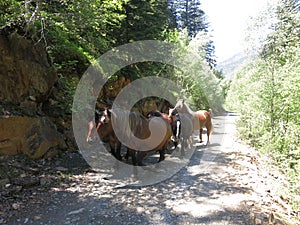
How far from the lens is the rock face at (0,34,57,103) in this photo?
5.72 meters

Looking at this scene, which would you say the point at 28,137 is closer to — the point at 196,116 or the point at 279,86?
the point at 196,116

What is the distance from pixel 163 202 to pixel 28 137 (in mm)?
3552

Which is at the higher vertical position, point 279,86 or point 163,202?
point 279,86

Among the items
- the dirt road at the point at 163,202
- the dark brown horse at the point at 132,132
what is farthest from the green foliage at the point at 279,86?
the dark brown horse at the point at 132,132

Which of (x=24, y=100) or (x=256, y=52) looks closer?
(x=24, y=100)

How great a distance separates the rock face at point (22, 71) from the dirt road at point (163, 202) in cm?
267

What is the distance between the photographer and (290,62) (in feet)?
26.1

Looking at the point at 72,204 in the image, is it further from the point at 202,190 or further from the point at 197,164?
the point at 197,164

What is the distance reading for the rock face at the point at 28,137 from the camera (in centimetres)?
509

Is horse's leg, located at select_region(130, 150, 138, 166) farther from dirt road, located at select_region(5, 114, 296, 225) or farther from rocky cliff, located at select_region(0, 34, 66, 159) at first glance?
rocky cliff, located at select_region(0, 34, 66, 159)

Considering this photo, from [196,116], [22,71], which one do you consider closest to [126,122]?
[22,71]

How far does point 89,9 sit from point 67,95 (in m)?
3.37

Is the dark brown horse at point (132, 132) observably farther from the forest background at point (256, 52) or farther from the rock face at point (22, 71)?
the rock face at point (22, 71)

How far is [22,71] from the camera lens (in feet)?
20.0
